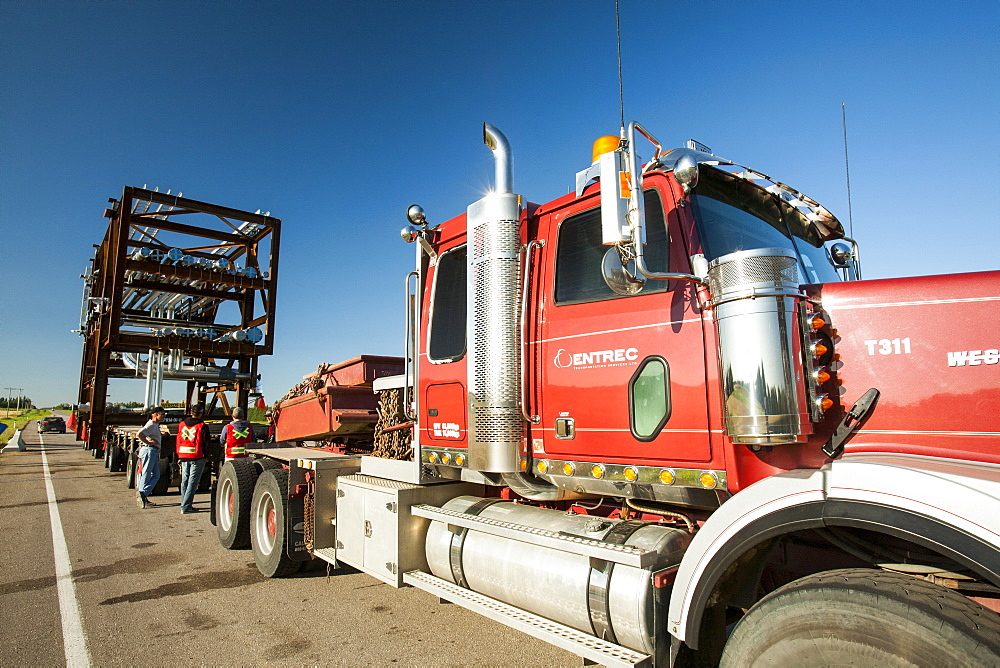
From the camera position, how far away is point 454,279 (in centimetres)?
428

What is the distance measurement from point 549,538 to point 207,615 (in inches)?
132

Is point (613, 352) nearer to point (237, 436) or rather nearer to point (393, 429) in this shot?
point (393, 429)

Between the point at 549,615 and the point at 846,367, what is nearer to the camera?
the point at 846,367

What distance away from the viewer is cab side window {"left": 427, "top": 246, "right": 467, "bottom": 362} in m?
4.09

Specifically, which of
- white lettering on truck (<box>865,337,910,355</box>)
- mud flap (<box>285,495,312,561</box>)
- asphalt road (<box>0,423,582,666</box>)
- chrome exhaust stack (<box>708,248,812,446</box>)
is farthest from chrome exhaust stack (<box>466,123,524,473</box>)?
mud flap (<box>285,495,312,561</box>)

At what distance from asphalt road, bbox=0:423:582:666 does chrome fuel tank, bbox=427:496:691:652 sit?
0.75 metres

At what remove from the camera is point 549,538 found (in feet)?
10.0

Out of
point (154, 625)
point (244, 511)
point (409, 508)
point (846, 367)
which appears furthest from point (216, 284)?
point (846, 367)

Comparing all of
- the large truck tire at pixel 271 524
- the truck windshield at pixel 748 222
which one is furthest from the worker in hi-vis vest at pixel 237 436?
the truck windshield at pixel 748 222

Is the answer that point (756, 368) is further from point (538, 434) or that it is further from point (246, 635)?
point (246, 635)

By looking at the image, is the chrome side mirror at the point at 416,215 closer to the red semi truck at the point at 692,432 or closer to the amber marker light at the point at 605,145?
the red semi truck at the point at 692,432

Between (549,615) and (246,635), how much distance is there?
254 cm

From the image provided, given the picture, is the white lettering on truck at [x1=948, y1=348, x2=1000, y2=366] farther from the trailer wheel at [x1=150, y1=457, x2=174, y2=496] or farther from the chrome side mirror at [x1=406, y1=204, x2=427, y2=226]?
Result: the trailer wheel at [x1=150, y1=457, x2=174, y2=496]

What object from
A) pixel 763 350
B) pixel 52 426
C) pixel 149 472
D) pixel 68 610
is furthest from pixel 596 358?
pixel 52 426
